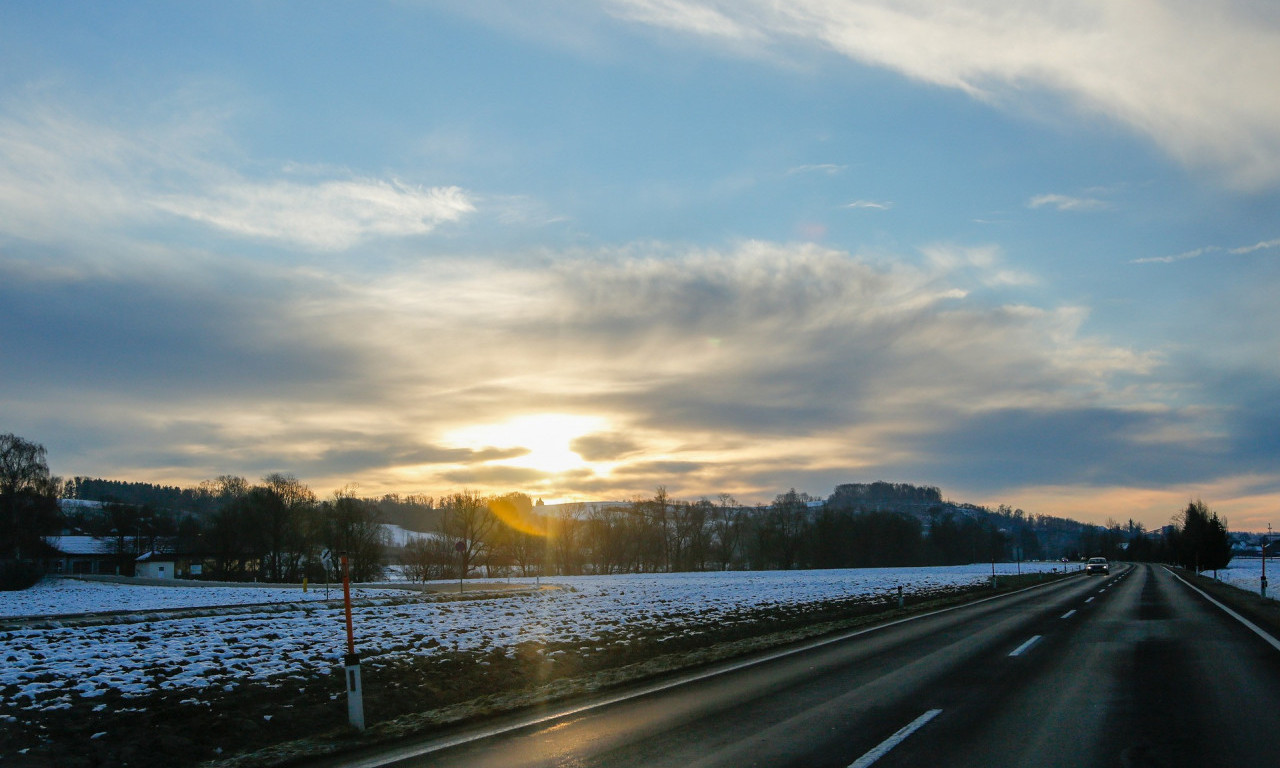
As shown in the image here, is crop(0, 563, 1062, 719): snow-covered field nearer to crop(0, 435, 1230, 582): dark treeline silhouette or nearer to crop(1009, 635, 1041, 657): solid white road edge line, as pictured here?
crop(1009, 635, 1041, 657): solid white road edge line

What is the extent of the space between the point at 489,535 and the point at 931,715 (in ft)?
369

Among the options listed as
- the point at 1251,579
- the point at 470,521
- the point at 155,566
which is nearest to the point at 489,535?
the point at 470,521

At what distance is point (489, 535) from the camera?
118 metres

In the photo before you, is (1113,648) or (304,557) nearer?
(1113,648)

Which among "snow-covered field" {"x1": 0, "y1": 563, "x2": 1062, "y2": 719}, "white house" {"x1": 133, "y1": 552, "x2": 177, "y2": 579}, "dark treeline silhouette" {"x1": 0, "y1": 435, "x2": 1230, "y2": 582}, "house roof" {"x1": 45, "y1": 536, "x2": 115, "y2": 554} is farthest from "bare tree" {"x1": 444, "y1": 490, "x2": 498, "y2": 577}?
"snow-covered field" {"x1": 0, "y1": 563, "x2": 1062, "y2": 719}

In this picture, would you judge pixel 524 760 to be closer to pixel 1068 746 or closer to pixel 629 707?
pixel 629 707

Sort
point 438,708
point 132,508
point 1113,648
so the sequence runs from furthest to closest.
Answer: point 132,508
point 1113,648
point 438,708

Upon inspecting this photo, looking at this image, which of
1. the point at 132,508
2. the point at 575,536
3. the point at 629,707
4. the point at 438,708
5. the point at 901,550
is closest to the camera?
the point at 629,707

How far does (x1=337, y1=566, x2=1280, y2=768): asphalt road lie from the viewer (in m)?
7.98

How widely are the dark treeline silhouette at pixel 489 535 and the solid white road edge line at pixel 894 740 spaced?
6646cm

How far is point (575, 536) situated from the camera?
142500 mm

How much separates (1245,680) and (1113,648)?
15.6 feet

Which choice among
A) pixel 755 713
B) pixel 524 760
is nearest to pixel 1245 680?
pixel 755 713

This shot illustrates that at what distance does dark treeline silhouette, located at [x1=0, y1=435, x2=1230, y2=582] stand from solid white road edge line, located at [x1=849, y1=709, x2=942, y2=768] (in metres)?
66.5
